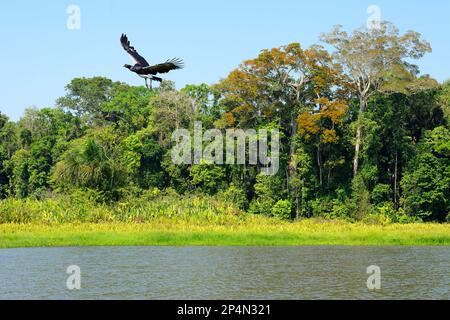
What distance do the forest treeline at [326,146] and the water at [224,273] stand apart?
32.9 feet

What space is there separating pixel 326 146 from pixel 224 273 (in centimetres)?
2117

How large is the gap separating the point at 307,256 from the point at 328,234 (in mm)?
6275

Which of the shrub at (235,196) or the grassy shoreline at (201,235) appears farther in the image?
the shrub at (235,196)

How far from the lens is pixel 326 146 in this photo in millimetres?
39844

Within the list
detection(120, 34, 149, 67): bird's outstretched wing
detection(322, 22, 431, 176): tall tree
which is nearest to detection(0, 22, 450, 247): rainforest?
detection(322, 22, 431, 176): tall tree

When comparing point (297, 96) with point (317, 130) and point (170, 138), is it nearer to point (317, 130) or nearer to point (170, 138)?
point (317, 130)

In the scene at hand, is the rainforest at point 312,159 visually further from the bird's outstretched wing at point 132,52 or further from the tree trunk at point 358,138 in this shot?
the bird's outstretched wing at point 132,52

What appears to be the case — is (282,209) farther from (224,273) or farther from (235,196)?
(224,273)

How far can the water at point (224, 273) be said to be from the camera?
1664 cm

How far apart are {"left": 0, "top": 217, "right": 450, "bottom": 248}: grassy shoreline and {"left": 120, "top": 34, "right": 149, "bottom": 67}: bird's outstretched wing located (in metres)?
14.1

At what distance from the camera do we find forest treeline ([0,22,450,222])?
37.2 m

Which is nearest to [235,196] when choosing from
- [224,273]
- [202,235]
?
[202,235]

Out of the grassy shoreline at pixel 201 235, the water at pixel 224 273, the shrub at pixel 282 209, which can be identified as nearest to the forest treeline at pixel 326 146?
the shrub at pixel 282 209

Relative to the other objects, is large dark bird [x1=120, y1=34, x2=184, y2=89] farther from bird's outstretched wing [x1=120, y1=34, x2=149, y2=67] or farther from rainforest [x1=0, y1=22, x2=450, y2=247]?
rainforest [x1=0, y1=22, x2=450, y2=247]
